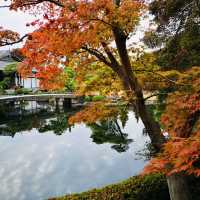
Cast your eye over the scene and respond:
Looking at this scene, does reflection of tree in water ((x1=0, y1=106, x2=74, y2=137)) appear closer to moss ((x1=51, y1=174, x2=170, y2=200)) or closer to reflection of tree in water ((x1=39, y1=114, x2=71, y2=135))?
reflection of tree in water ((x1=39, y1=114, x2=71, y2=135))

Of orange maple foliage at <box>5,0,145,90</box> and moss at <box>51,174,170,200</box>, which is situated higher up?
orange maple foliage at <box>5,0,145,90</box>

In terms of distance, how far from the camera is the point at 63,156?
1909cm

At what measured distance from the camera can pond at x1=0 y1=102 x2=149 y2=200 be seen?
571 inches

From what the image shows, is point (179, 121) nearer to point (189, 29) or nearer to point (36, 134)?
point (189, 29)

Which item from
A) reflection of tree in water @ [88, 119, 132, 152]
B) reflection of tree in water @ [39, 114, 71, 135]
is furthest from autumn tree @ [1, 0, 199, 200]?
reflection of tree in water @ [39, 114, 71, 135]

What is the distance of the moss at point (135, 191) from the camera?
8297 mm

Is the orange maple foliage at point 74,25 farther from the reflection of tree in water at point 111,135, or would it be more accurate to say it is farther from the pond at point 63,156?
the reflection of tree in water at point 111,135

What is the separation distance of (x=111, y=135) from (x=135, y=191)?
14782mm

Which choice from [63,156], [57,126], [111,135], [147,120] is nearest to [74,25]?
[147,120]

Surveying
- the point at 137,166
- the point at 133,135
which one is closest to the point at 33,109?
the point at 133,135

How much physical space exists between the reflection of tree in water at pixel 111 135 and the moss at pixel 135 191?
10525mm

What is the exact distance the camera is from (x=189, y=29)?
12.5 meters

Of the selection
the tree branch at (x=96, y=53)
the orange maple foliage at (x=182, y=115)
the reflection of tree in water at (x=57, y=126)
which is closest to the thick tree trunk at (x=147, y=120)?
the orange maple foliage at (x=182, y=115)

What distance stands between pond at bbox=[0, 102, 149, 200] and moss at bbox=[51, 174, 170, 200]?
5.35 meters
